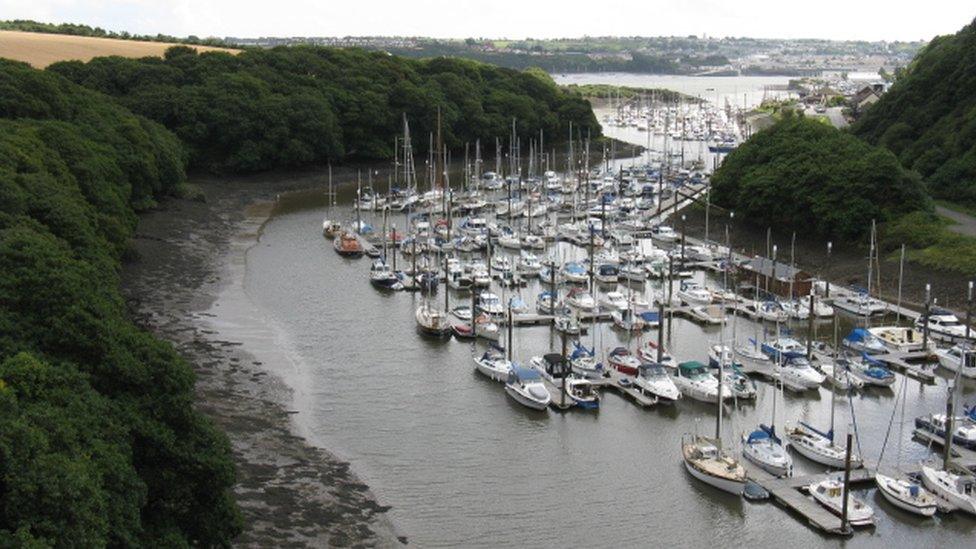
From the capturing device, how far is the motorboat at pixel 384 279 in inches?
2293

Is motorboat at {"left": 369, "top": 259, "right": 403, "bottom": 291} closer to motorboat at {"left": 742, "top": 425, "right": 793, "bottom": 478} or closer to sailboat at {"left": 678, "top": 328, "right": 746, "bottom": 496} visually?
sailboat at {"left": 678, "top": 328, "right": 746, "bottom": 496}

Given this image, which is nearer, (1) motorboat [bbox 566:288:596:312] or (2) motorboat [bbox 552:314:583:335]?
(2) motorboat [bbox 552:314:583:335]

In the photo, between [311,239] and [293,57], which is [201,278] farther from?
[293,57]

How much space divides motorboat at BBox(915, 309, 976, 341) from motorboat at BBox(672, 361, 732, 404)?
11.2 metres

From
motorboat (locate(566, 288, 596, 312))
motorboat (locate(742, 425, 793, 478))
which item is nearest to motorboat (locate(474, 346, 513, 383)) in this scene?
motorboat (locate(566, 288, 596, 312))

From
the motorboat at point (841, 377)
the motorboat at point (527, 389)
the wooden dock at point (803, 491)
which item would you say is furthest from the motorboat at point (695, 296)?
the wooden dock at point (803, 491)

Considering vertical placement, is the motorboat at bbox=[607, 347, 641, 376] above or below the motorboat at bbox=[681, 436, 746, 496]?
above

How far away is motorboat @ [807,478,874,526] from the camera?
3041cm

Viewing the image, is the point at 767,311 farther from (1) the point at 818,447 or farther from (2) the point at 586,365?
(1) the point at 818,447

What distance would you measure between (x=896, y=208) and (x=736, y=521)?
36.8m

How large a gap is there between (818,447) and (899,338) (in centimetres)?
1342

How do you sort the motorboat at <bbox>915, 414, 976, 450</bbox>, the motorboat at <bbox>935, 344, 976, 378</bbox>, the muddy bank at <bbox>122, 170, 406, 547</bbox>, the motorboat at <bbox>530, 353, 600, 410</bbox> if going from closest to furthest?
1. the muddy bank at <bbox>122, 170, 406, 547</bbox>
2. the motorboat at <bbox>915, 414, 976, 450</bbox>
3. the motorboat at <bbox>530, 353, 600, 410</bbox>
4. the motorboat at <bbox>935, 344, 976, 378</bbox>

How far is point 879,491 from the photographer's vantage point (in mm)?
32469

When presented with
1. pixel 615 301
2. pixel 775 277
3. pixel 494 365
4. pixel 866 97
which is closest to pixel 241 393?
pixel 494 365
